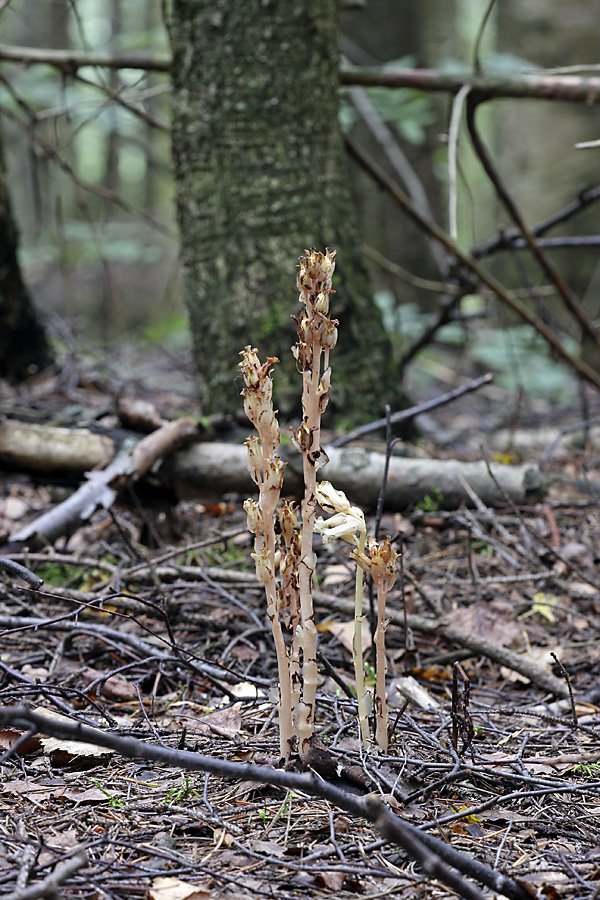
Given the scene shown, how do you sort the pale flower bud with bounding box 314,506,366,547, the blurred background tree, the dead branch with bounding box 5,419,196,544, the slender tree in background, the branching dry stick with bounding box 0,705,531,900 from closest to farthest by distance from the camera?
the branching dry stick with bounding box 0,705,531,900
the pale flower bud with bounding box 314,506,366,547
the dead branch with bounding box 5,419,196,544
the blurred background tree
the slender tree in background

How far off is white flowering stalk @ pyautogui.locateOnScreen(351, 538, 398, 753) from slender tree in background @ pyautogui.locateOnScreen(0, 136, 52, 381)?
3143mm

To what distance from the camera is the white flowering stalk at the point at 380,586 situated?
5.00ft

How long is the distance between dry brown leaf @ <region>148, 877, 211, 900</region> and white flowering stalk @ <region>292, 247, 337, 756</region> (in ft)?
1.24

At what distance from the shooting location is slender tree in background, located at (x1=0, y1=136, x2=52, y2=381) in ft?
12.8

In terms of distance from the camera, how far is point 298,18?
122 inches

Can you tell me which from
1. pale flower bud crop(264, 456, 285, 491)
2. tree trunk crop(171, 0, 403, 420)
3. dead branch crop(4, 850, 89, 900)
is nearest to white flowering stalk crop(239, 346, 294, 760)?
pale flower bud crop(264, 456, 285, 491)

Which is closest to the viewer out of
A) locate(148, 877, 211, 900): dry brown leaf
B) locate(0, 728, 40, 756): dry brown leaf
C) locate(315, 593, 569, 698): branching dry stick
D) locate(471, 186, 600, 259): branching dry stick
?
locate(148, 877, 211, 900): dry brown leaf

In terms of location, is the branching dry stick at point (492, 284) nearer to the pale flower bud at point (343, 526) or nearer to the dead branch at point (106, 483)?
the dead branch at point (106, 483)

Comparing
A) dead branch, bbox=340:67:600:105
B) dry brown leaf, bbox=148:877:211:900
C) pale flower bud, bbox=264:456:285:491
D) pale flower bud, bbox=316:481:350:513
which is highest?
dead branch, bbox=340:67:600:105

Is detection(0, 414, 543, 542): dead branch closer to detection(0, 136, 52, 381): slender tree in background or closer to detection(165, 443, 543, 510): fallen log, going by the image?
detection(165, 443, 543, 510): fallen log

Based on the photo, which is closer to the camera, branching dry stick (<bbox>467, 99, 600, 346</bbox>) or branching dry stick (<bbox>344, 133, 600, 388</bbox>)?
branching dry stick (<bbox>467, 99, 600, 346</bbox>)

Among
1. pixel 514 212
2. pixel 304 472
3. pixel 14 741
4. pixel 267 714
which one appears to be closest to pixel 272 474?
pixel 304 472

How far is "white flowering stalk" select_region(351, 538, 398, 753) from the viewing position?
1524mm

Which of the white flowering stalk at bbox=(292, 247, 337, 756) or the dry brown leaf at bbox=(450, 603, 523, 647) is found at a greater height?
the white flowering stalk at bbox=(292, 247, 337, 756)
